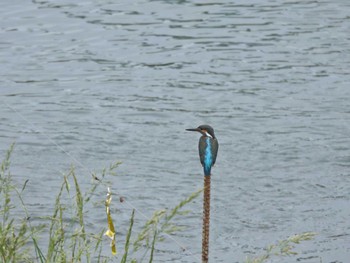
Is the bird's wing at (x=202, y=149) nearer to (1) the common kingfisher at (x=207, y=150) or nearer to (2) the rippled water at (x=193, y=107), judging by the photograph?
(1) the common kingfisher at (x=207, y=150)

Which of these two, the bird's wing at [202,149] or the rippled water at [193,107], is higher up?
the rippled water at [193,107]

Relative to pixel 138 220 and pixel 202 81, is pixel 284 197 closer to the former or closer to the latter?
pixel 138 220

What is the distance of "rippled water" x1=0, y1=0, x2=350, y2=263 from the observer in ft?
25.6

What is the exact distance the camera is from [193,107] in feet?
34.8

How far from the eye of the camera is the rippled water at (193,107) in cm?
781

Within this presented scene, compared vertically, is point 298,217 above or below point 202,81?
below

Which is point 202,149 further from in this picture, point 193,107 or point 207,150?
point 193,107

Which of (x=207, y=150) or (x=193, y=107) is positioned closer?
(x=207, y=150)

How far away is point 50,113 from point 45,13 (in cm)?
440

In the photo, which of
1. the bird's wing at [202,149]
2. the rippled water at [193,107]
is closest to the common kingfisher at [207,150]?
the bird's wing at [202,149]

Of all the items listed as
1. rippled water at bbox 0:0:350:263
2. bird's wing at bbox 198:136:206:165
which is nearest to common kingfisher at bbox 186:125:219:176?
bird's wing at bbox 198:136:206:165

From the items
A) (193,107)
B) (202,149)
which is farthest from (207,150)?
(193,107)

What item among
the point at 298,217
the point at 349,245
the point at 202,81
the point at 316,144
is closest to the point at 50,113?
the point at 202,81

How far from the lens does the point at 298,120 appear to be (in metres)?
10.1
